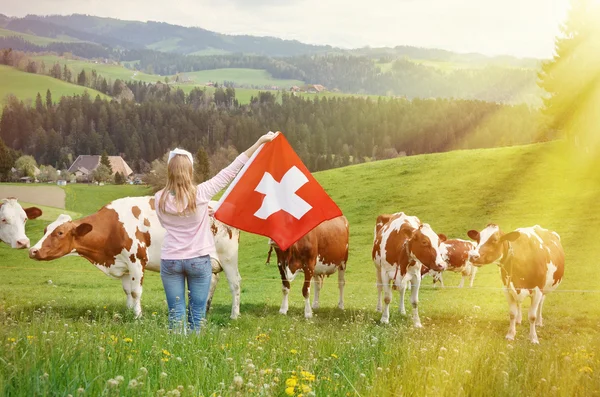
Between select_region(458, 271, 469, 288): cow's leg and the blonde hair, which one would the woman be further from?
select_region(458, 271, 469, 288): cow's leg

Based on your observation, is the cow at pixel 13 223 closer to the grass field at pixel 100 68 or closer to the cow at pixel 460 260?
the cow at pixel 460 260

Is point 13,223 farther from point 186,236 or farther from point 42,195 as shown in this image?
point 42,195

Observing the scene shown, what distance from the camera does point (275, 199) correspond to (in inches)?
376

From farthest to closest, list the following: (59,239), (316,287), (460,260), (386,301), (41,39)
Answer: (41,39), (460,260), (316,287), (386,301), (59,239)

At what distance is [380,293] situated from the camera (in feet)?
54.2

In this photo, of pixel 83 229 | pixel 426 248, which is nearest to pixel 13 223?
pixel 83 229

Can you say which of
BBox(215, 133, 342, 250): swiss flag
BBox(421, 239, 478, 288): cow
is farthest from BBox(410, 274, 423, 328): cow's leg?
BBox(421, 239, 478, 288): cow

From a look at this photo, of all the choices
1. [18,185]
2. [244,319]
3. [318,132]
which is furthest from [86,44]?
[244,319]

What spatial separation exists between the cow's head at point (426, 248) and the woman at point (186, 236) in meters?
6.78

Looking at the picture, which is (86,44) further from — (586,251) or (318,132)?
(586,251)

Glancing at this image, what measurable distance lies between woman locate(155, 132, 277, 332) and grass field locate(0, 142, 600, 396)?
16.6 inches

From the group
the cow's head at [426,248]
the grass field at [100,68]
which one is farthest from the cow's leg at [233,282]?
the grass field at [100,68]

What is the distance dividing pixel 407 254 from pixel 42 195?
35038 millimetres

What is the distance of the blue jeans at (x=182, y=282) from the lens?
25.0ft
